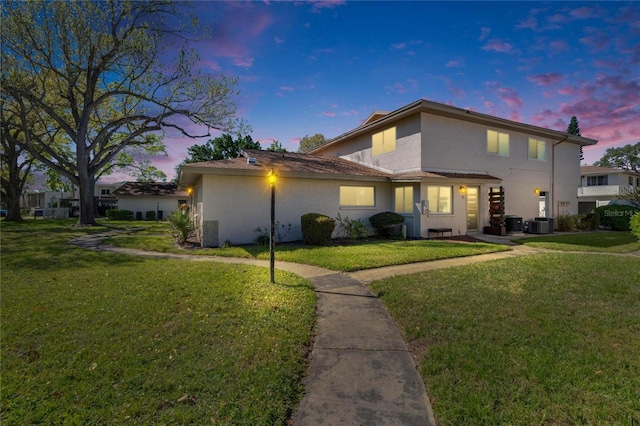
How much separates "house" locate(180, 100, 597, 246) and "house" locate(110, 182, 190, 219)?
20.4 m

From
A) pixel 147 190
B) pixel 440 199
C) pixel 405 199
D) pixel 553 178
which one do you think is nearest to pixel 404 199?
pixel 405 199

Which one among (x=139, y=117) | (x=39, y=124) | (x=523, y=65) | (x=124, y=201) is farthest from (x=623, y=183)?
(x=39, y=124)

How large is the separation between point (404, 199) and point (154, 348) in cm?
1262

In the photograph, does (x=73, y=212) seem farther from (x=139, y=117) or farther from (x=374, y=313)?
(x=374, y=313)

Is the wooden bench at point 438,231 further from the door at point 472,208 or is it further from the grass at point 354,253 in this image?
the door at point 472,208

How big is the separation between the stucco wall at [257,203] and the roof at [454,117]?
4.19m

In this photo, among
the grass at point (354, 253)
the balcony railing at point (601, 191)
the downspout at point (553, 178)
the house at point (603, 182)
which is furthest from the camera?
the house at point (603, 182)

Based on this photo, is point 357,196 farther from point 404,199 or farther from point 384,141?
point 384,141

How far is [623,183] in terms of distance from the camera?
30469mm

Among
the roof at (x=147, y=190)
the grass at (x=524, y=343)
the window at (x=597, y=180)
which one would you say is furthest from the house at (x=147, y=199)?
the window at (x=597, y=180)

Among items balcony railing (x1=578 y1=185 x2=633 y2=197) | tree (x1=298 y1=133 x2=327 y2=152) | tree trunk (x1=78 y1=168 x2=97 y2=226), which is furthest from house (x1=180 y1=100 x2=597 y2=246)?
tree (x1=298 y1=133 x2=327 y2=152)

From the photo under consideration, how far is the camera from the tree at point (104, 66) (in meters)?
17.3

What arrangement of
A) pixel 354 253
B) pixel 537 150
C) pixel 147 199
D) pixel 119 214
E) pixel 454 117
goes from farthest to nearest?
pixel 147 199 → pixel 119 214 → pixel 537 150 → pixel 454 117 → pixel 354 253

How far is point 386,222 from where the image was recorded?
1314cm
